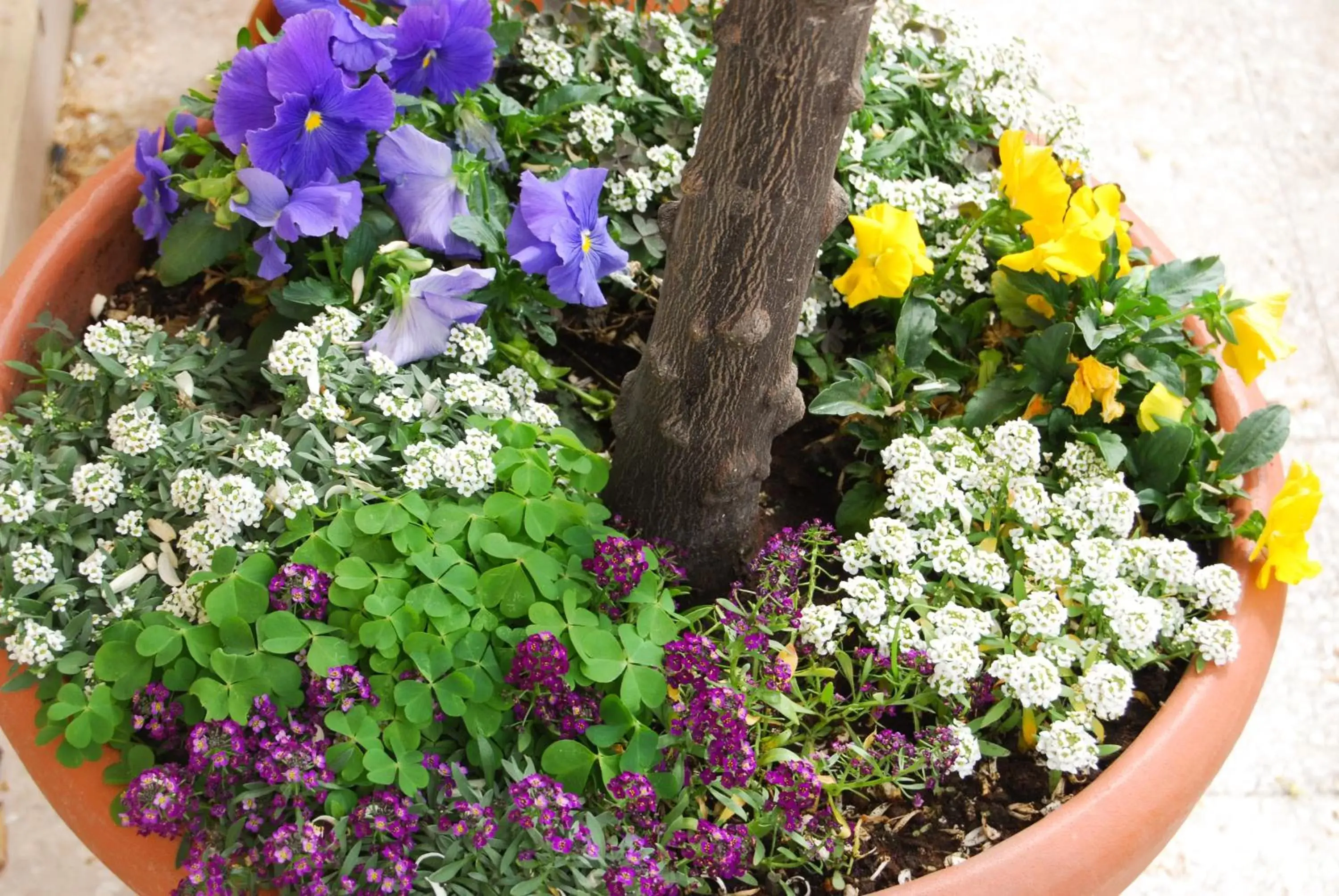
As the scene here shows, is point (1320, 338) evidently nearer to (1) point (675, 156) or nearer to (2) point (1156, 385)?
(2) point (1156, 385)

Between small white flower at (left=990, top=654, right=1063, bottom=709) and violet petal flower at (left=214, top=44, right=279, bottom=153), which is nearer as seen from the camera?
small white flower at (left=990, top=654, right=1063, bottom=709)

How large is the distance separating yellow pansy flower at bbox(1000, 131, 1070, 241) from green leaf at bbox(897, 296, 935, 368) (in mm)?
146

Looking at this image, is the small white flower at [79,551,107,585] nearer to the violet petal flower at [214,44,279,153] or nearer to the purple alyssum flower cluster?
the purple alyssum flower cluster

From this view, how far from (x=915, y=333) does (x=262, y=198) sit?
28.0 inches

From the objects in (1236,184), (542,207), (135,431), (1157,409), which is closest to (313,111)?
(542,207)

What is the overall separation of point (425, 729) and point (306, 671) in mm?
118

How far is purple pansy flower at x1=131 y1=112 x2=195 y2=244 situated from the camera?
1.37 meters

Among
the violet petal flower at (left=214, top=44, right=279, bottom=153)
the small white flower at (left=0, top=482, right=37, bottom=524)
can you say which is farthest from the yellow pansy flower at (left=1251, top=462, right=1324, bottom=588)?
the small white flower at (left=0, top=482, right=37, bottom=524)

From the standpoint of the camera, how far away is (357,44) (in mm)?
1324

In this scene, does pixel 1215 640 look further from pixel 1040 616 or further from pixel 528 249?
pixel 528 249

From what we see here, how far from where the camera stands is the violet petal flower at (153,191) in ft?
4.50

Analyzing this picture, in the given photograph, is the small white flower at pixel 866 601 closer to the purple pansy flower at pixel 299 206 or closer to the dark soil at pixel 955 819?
the dark soil at pixel 955 819

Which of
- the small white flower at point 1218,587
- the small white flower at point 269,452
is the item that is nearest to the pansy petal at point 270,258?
the small white flower at point 269,452

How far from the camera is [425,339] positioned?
129 cm
